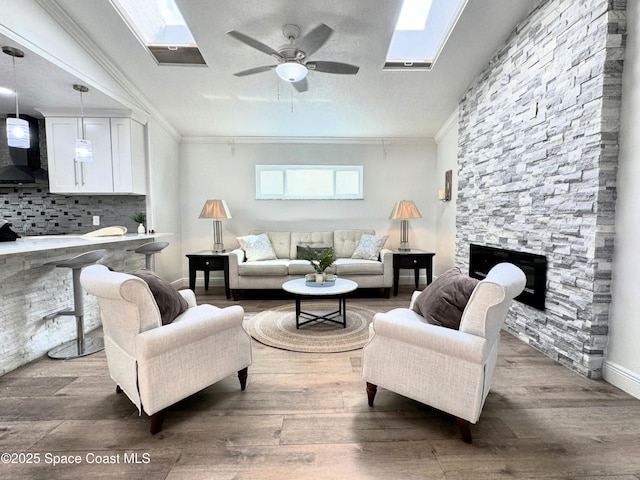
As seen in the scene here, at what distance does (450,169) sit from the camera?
4582mm

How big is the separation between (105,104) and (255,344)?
3.37 m

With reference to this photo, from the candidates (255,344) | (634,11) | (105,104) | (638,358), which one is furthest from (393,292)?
(105,104)

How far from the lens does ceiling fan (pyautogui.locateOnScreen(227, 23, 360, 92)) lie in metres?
2.29

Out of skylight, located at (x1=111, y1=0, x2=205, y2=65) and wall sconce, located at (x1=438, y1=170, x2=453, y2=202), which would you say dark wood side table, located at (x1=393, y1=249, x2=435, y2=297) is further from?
skylight, located at (x1=111, y1=0, x2=205, y2=65)

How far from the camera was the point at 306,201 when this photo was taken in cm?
513

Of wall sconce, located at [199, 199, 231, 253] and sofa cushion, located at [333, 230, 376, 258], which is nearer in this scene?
wall sconce, located at [199, 199, 231, 253]

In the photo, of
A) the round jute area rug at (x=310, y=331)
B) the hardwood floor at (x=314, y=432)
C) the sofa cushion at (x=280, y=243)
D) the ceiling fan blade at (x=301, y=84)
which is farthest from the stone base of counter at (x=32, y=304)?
the ceiling fan blade at (x=301, y=84)

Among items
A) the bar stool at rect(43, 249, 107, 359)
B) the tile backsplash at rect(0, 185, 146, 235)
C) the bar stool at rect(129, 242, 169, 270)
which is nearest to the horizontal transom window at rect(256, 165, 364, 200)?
the tile backsplash at rect(0, 185, 146, 235)

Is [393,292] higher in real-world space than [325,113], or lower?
lower

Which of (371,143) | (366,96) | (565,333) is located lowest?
(565,333)

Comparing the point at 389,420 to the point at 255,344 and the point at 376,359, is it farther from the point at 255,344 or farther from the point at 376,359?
the point at 255,344

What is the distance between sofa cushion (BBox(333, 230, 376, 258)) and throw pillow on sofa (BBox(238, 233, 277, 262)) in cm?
103

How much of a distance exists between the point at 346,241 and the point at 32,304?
147 inches

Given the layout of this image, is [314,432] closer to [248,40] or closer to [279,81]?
[248,40]
